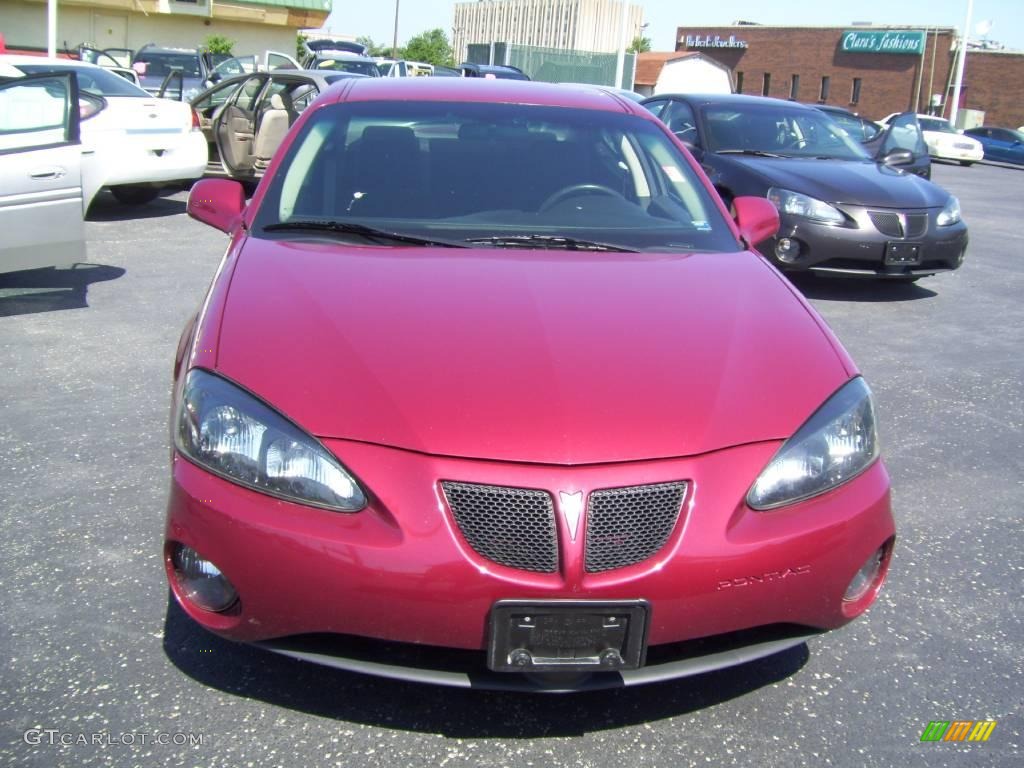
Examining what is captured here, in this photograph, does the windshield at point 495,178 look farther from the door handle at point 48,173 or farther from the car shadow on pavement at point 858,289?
the car shadow on pavement at point 858,289

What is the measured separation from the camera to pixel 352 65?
76.3 feet

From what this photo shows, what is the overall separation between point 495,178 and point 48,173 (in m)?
3.64

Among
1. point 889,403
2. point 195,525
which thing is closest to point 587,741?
point 195,525

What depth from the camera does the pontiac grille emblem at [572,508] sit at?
7.36 ft

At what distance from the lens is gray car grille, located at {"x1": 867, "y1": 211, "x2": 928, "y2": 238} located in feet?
25.4

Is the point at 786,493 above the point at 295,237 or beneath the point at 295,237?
beneath

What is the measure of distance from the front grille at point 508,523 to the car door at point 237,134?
9501 millimetres

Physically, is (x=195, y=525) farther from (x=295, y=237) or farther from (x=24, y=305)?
(x=24, y=305)

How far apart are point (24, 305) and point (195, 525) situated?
4.94 m

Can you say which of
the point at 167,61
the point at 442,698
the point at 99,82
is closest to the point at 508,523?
the point at 442,698

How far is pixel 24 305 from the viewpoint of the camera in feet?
21.8

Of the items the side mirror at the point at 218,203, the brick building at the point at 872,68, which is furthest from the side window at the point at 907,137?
the brick building at the point at 872,68

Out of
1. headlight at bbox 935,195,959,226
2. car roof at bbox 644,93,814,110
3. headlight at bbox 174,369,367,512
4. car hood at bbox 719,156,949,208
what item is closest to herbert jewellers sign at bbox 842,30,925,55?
car roof at bbox 644,93,814,110

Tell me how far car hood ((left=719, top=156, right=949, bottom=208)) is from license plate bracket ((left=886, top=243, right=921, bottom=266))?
32 cm
